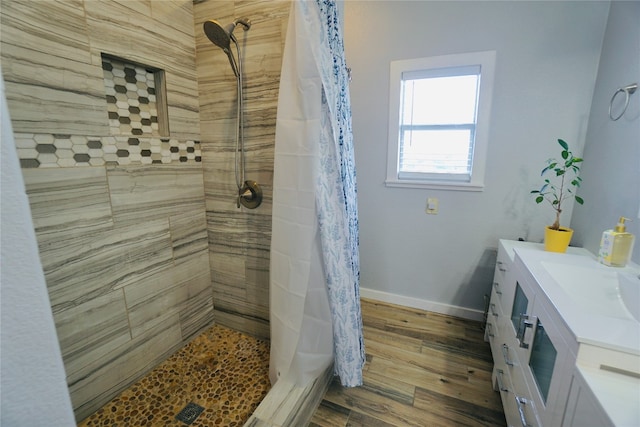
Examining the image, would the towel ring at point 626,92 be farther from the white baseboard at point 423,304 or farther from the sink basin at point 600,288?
the white baseboard at point 423,304

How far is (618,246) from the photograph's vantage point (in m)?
1.21

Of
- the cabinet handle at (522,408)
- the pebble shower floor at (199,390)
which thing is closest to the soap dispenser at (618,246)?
the cabinet handle at (522,408)

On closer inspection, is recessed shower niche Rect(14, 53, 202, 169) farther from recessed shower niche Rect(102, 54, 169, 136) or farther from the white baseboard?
the white baseboard

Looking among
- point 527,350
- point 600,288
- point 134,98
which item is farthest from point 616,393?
point 134,98

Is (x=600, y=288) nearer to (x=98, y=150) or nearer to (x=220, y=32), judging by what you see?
(x=220, y=32)

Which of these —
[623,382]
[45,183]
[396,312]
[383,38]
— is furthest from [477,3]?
[45,183]

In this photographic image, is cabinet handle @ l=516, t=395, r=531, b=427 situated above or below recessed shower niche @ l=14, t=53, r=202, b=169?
below

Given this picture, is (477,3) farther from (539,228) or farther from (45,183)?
(45,183)

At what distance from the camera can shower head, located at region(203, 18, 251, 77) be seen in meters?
1.37

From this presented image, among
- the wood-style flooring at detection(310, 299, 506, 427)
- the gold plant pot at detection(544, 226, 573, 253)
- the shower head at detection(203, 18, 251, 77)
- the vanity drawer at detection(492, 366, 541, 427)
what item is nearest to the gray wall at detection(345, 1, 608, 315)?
the wood-style flooring at detection(310, 299, 506, 427)

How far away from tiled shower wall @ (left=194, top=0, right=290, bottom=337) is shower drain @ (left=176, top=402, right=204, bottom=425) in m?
0.58

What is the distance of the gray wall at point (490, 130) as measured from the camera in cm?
173

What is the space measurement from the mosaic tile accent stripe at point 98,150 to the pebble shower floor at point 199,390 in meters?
1.22

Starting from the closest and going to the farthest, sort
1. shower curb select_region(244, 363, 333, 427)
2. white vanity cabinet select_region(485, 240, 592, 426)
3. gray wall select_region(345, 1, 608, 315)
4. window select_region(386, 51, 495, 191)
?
white vanity cabinet select_region(485, 240, 592, 426), shower curb select_region(244, 363, 333, 427), gray wall select_region(345, 1, 608, 315), window select_region(386, 51, 495, 191)
